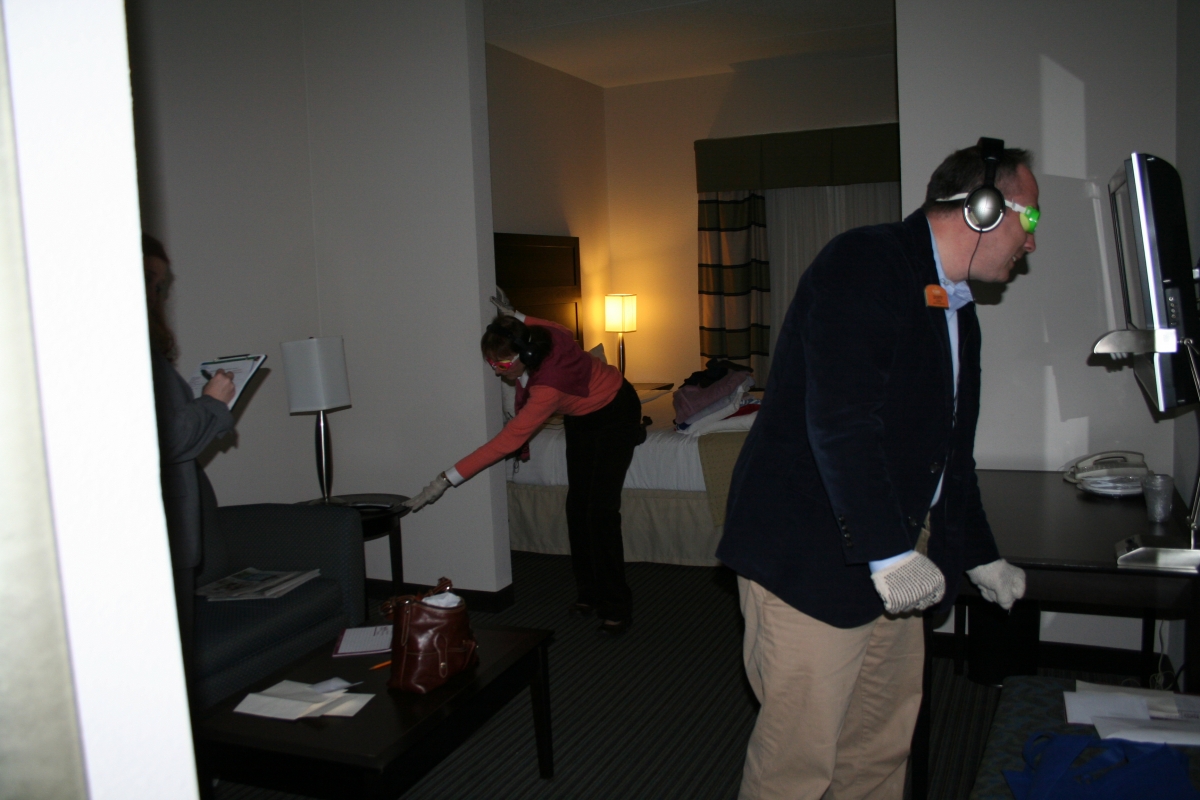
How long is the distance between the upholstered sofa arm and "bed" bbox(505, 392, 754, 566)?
162cm

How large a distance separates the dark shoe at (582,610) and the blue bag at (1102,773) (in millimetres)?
2301

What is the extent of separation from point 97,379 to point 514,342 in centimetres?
288

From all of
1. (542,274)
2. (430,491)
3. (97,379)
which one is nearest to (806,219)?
(542,274)

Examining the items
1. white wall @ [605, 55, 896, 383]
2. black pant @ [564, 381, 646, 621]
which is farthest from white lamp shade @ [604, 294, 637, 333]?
black pant @ [564, 381, 646, 621]

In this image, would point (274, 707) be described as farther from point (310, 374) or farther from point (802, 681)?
point (310, 374)

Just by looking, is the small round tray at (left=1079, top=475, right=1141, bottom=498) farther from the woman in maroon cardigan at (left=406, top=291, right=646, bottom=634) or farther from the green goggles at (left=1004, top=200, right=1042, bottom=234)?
the woman in maroon cardigan at (left=406, top=291, right=646, bottom=634)

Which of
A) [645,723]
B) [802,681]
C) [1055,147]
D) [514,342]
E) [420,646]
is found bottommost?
[645,723]

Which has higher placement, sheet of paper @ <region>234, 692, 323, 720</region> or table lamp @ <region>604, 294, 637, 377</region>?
table lamp @ <region>604, 294, 637, 377</region>

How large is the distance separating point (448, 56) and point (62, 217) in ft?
12.2

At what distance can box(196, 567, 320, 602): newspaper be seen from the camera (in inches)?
110

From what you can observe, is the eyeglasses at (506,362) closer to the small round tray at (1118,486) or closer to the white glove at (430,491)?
the white glove at (430,491)

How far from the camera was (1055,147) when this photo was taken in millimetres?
2857

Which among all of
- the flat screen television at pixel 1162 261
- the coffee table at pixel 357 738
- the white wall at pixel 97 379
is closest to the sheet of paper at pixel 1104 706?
the flat screen television at pixel 1162 261

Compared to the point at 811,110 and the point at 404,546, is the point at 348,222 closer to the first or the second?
the point at 404,546
